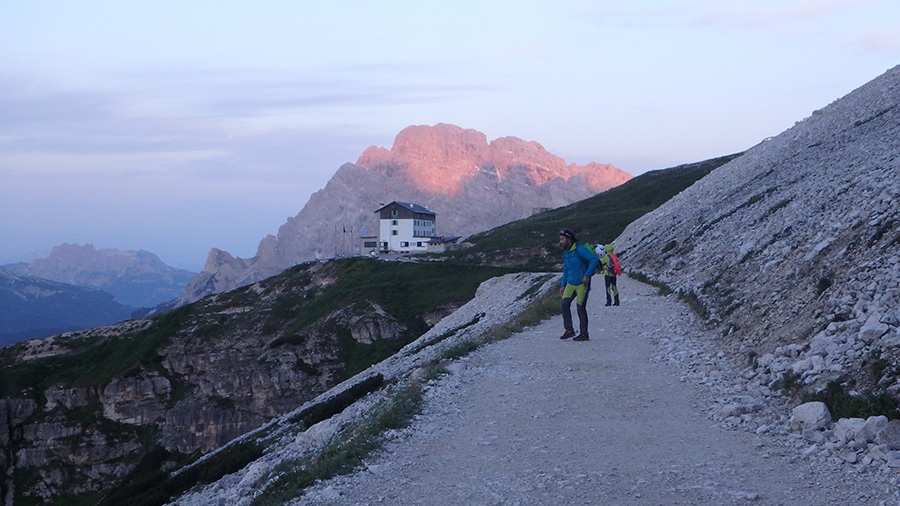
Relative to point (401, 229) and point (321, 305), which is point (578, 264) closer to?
point (321, 305)

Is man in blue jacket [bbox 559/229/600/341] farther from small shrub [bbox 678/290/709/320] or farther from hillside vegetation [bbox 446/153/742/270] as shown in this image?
hillside vegetation [bbox 446/153/742/270]

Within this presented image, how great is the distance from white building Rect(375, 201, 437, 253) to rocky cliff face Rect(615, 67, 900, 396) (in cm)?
10251

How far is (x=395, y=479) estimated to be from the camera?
33.8 ft

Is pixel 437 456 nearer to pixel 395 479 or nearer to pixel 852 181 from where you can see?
pixel 395 479

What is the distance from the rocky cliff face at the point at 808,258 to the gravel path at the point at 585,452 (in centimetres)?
185

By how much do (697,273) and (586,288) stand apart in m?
8.96

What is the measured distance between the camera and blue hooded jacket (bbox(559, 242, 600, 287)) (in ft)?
66.3

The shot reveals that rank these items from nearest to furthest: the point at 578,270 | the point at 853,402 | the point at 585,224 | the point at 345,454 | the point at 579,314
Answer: the point at 853,402 < the point at 345,454 < the point at 578,270 < the point at 579,314 < the point at 585,224

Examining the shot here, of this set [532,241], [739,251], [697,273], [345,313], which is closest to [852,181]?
[739,251]

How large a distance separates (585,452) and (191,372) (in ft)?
255

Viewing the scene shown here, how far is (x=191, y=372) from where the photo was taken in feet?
266

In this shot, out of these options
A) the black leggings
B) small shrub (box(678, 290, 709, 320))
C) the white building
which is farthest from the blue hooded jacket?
the white building

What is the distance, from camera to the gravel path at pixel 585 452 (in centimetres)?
905

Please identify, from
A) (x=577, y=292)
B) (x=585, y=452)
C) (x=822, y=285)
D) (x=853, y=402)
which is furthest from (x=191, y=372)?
(x=853, y=402)
